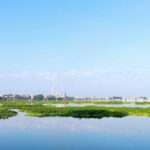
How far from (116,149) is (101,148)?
100cm

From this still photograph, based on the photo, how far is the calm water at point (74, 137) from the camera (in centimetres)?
2208

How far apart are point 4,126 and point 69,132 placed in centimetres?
712

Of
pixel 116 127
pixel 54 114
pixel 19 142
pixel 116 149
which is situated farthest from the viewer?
pixel 54 114

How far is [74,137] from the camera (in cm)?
2623

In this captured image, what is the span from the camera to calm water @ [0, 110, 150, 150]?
72.4 feet

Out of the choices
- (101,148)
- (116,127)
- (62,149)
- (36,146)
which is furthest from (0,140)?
(116,127)

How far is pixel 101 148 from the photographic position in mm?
21484

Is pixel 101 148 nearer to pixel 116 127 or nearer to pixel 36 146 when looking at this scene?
pixel 36 146

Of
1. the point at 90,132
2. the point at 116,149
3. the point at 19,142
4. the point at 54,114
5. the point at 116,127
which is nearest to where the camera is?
the point at 116,149

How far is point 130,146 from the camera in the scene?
73.0ft

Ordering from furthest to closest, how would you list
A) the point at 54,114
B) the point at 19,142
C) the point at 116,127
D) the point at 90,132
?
the point at 54,114 → the point at 116,127 → the point at 90,132 → the point at 19,142

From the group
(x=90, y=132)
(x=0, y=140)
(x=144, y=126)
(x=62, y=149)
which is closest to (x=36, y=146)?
(x=62, y=149)

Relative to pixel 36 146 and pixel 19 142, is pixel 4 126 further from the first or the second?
pixel 36 146

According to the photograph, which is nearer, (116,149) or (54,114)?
(116,149)
